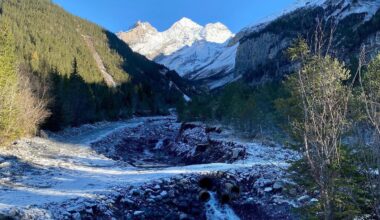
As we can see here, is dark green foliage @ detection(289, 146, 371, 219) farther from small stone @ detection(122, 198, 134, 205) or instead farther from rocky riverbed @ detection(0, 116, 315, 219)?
small stone @ detection(122, 198, 134, 205)

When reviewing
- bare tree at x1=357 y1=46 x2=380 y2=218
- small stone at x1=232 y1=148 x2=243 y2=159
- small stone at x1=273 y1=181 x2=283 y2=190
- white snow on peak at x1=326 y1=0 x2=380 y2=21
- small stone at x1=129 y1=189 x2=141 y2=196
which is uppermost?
white snow on peak at x1=326 y1=0 x2=380 y2=21

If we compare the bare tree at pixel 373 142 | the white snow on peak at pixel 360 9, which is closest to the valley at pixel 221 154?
the bare tree at pixel 373 142

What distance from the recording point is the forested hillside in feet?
193

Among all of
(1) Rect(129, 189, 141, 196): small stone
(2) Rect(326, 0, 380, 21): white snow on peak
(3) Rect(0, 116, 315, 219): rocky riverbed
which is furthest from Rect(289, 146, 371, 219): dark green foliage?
(2) Rect(326, 0, 380, 21): white snow on peak

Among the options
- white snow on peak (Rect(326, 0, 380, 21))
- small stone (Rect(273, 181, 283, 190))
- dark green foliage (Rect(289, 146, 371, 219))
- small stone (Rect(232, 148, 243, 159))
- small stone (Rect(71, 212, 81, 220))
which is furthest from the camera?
white snow on peak (Rect(326, 0, 380, 21))

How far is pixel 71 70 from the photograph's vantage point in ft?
361

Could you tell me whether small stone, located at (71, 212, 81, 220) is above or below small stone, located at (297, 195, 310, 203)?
below

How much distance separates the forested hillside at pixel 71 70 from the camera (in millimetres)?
58938

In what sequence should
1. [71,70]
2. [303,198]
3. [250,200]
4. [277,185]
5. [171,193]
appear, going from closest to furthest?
[303,198], [171,193], [250,200], [277,185], [71,70]

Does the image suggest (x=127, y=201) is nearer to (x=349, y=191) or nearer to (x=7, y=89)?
(x=349, y=191)

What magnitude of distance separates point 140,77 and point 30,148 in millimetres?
152805

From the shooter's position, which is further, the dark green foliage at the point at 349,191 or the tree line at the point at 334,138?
the dark green foliage at the point at 349,191

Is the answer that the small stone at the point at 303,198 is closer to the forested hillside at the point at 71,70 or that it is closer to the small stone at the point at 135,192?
the small stone at the point at 135,192

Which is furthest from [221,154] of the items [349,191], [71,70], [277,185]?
[71,70]
